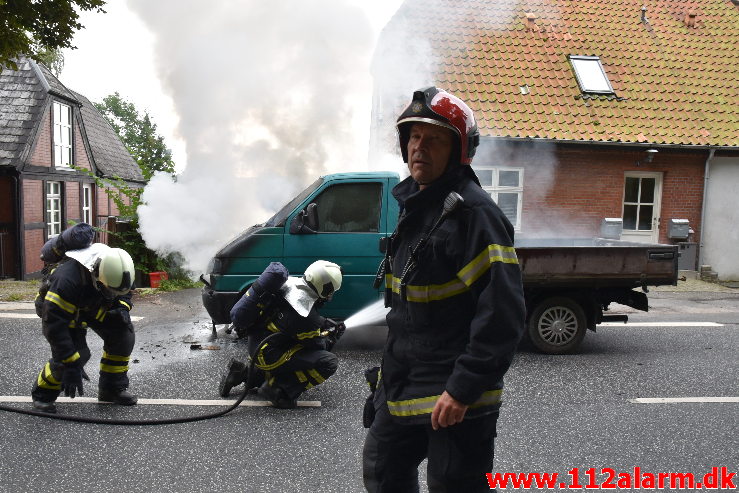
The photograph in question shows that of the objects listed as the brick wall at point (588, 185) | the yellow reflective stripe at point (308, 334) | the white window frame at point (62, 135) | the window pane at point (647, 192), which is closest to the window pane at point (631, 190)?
the window pane at point (647, 192)

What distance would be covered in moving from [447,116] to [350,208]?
4.05 metres

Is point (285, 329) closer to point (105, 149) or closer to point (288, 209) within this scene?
point (288, 209)

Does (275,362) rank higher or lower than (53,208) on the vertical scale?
lower

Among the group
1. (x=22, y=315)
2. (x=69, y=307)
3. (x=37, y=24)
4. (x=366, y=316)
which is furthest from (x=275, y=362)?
(x=37, y=24)

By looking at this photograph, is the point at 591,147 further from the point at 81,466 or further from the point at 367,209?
the point at 81,466

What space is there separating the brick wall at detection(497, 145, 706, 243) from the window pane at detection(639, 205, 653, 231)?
25 centimetres

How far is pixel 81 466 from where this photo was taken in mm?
3434

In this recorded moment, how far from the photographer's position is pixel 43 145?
49.2 ft

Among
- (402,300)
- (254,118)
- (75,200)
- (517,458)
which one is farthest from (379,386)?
(75,200)

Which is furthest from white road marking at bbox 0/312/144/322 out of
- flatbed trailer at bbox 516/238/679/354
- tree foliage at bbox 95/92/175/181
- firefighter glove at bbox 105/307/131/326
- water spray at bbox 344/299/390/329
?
tree foliage at bbox 95/92/175/181

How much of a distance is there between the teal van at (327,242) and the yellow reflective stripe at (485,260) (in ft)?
13.3

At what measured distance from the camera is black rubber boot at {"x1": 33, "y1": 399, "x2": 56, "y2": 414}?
13.7 feet

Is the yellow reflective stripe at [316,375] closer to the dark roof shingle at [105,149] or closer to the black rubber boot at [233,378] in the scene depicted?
the black rubber boot at [233,378]

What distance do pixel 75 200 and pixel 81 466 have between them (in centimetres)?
1565
